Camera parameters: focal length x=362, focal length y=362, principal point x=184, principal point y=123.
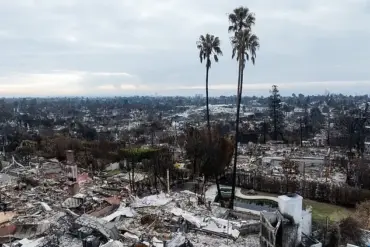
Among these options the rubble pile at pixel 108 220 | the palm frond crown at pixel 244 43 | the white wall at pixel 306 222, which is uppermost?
the palm frond crown at pixel 244 43

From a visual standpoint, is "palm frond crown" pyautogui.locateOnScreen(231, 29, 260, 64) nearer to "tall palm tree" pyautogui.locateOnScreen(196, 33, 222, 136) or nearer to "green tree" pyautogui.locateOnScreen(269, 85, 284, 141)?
"tall palm tree" pyautogui.locateOnScreen(196, 33, 222, 136)

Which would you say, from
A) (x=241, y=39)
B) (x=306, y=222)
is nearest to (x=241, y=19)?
(x=241, y=39)

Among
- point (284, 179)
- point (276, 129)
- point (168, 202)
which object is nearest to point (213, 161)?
point (284, 179)

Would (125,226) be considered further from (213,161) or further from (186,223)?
(213,161)

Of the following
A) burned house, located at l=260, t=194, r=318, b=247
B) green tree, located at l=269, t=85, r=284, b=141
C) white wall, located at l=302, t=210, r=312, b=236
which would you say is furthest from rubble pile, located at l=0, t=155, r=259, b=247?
green tree, located at l=269, t=85, r=284, b=141

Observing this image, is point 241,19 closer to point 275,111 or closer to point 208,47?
point 208,47

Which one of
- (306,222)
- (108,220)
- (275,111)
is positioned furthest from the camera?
(275,111)

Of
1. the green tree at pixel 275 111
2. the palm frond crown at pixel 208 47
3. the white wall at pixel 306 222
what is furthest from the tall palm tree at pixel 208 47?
the green tree at pixel 275 111

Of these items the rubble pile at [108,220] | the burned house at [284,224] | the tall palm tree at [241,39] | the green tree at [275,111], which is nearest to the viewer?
the burned house at [284,224]

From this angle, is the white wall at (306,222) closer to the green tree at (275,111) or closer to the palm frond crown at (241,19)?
the palm frond crown at (241,19)

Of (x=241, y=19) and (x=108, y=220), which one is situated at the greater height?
(x=241, y=19)

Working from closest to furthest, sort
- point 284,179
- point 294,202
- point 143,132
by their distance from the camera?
1. point 294,202
2. point 284,179
3. point 143,132
